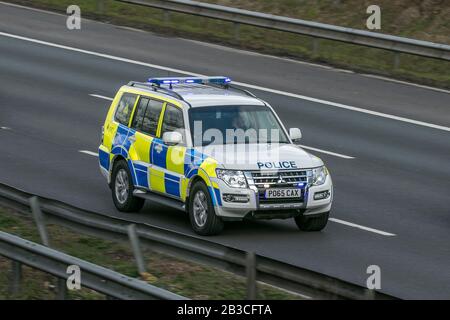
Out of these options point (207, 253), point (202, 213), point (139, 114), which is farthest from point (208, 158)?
point (207, 253)

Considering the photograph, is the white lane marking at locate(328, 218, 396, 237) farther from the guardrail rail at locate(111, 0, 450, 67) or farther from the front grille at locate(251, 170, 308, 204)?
the guardrail rail at locate(111, 0, 450, 67)

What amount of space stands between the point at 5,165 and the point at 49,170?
0.90 metres

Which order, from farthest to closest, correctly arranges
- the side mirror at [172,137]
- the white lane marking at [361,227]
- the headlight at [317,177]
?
the white lane marking at [361,227] < the side mirror at [172,137] < the headlight at [317,177]

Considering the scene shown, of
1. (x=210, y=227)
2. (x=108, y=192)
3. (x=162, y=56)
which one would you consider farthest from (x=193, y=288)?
(x=162, y=56)

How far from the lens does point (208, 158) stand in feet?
52.2

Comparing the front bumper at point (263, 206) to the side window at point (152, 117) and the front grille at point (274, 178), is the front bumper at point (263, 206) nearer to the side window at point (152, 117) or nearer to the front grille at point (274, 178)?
the front grille at point (274, 178)

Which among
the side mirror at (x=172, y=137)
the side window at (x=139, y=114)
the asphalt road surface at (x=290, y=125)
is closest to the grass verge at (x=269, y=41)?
the asphalt road surface at (x=290, y=125)

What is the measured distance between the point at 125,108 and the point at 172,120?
1.30 m

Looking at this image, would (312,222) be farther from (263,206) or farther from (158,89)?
(158,89)

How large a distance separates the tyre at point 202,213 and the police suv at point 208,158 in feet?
0.04

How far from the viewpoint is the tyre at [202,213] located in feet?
51.8

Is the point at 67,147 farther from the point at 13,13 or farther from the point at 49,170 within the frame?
the point at 13,13

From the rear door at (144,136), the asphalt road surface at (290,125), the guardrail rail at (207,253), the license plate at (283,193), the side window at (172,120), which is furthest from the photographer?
the rear door at (144,136)

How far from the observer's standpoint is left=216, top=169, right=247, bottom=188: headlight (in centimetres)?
1566
